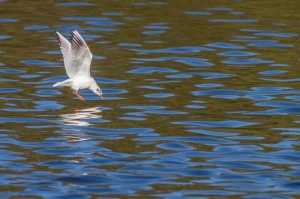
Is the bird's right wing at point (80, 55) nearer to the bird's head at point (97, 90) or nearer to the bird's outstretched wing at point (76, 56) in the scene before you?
the bird's outstretched wing at point (76, 56)

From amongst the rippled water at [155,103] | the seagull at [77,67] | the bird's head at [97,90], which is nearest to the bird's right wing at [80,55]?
the seagull at [77,67]

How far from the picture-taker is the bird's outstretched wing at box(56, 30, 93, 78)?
15086mm

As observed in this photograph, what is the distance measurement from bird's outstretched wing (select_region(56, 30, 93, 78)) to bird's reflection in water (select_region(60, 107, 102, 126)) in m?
0.77

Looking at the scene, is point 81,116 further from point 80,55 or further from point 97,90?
point 80,55

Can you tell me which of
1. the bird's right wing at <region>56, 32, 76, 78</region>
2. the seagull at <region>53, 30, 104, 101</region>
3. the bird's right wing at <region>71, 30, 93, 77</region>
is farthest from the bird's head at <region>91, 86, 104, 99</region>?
the bird's right wing at <region>56, 32, 76, 78</region>

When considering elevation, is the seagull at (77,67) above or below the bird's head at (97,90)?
above

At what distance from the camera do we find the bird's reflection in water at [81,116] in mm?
14586

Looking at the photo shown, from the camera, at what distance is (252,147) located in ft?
43.3

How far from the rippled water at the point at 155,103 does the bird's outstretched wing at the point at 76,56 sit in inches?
27.9

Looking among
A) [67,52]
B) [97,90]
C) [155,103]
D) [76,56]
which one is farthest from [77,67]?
[155,103]

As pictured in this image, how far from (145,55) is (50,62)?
7.89 ft

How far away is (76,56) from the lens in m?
15.5

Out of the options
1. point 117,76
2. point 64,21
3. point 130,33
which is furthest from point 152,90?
point 64,21

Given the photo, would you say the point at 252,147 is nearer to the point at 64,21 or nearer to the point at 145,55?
the point at 145,55
